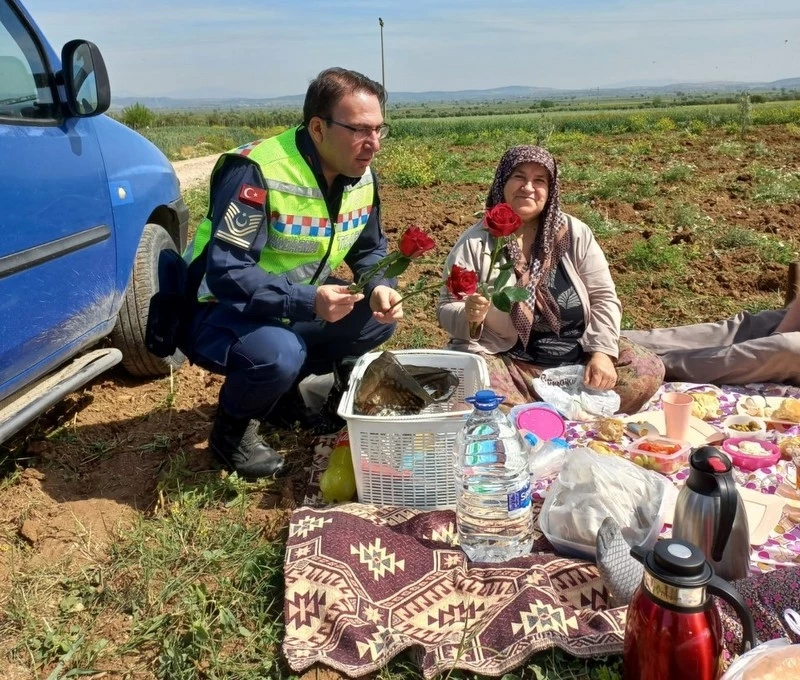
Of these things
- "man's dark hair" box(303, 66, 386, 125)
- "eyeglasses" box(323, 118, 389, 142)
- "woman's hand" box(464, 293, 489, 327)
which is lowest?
"woman's hand" box(464, 293, 489, 327)

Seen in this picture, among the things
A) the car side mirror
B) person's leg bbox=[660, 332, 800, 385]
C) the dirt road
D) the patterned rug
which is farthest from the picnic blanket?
the dirt road

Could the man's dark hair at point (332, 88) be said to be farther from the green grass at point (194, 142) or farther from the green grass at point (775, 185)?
the green grass at point (194, 142)

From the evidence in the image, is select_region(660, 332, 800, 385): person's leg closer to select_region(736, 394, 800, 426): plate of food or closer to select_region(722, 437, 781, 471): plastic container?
select_region(736, 394, 800, 426): plate of food

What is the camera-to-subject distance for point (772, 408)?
136 inches

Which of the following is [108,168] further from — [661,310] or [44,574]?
[661,310]

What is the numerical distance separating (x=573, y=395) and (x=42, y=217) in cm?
250

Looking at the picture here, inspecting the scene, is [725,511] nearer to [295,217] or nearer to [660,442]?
[660,442]

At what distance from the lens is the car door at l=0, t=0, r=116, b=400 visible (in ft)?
8.46

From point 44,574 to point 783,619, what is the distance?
2.44 meters

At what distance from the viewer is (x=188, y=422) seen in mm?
3812

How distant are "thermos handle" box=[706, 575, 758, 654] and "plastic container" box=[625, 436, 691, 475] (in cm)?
129

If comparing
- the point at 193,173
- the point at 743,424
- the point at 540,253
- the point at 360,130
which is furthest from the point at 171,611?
the point at 193,173

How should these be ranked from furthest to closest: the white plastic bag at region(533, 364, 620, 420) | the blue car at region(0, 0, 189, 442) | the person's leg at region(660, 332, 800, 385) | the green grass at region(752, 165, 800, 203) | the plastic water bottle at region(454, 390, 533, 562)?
the green grass at region(752, 165, 800, 203) < the person's leg at region(660, 332, 800, 385) < the white plastic bag at region(533, 364, 620, 420) < the blue car at region(0, 0, 189, 442) < the plastic water bottle at region(454, 390, 533, 562)

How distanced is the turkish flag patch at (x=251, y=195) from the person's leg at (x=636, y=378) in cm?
198
